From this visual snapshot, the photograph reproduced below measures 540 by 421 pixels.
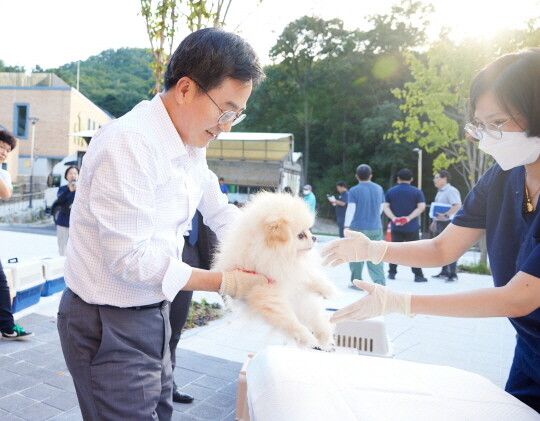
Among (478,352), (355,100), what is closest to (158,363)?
(478,352)

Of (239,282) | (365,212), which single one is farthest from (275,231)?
(365,212)

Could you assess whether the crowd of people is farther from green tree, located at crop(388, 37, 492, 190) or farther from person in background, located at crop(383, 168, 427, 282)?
green tree, located at crop(388, 37, 492, 190)

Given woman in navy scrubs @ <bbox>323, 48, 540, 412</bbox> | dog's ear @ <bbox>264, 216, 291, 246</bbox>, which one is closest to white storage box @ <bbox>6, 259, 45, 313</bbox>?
dog's ear @ <bbox>264, 216, 291, 246</bbox>

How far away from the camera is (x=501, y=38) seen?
1012 centimetres

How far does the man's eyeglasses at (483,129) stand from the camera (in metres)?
1.75

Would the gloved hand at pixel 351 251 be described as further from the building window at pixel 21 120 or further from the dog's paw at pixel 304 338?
the building window at pixel 21 120

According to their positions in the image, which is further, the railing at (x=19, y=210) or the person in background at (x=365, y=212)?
the railing at (x=19, y=210)

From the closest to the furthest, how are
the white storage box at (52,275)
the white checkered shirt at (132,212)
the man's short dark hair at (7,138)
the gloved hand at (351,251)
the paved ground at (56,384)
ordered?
the white checkered shirt at (132,212) → the gloved hand at (351,251) → the paved ground at (56,384) → the man's short dark hair at (7,138) → the white storage box at (52,275)

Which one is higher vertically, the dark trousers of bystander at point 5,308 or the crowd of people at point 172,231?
the crowd of people at point 172,231

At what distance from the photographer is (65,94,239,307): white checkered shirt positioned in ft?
4.41

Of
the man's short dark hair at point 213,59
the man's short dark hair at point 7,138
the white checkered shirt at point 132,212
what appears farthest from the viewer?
the man's short dark hair at point 7,138

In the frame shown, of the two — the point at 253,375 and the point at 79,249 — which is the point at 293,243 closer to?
the point at 253,375

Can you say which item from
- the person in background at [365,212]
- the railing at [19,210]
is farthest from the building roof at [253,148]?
the person in background at [365,212]

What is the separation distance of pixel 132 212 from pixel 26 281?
5.06 meters
